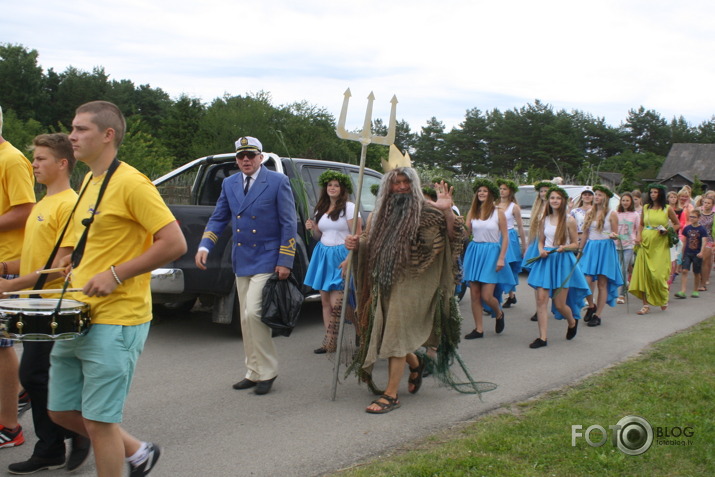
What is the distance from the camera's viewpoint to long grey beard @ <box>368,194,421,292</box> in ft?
17.0

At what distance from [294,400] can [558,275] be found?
371cm

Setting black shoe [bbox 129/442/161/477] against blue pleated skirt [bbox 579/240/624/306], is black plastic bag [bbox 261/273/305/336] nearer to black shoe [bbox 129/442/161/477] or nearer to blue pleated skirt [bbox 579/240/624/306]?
black shoe [bbox 129/442/161/477]

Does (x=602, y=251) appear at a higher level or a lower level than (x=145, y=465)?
higher

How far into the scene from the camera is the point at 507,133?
68688 millimetres

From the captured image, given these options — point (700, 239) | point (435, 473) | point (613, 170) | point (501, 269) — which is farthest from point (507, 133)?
point (435, 473)

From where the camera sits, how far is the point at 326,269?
721cm

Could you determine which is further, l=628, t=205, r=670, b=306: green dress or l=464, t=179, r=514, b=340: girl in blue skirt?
l=628, t=205, r=670, b=306: green dress

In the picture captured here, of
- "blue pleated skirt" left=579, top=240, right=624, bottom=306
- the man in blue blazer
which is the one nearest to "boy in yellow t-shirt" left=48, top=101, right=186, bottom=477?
the man in blue blazer

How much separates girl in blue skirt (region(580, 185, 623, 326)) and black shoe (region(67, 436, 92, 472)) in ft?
23.0

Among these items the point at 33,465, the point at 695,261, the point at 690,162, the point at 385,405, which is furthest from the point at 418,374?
the point at 690,162

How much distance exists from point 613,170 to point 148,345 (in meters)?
65.6

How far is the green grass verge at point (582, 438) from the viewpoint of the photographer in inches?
155

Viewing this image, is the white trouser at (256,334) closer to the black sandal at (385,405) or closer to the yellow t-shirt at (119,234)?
the black sandal at (385,405)

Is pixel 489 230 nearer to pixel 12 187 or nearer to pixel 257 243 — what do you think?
pixel 257 243
